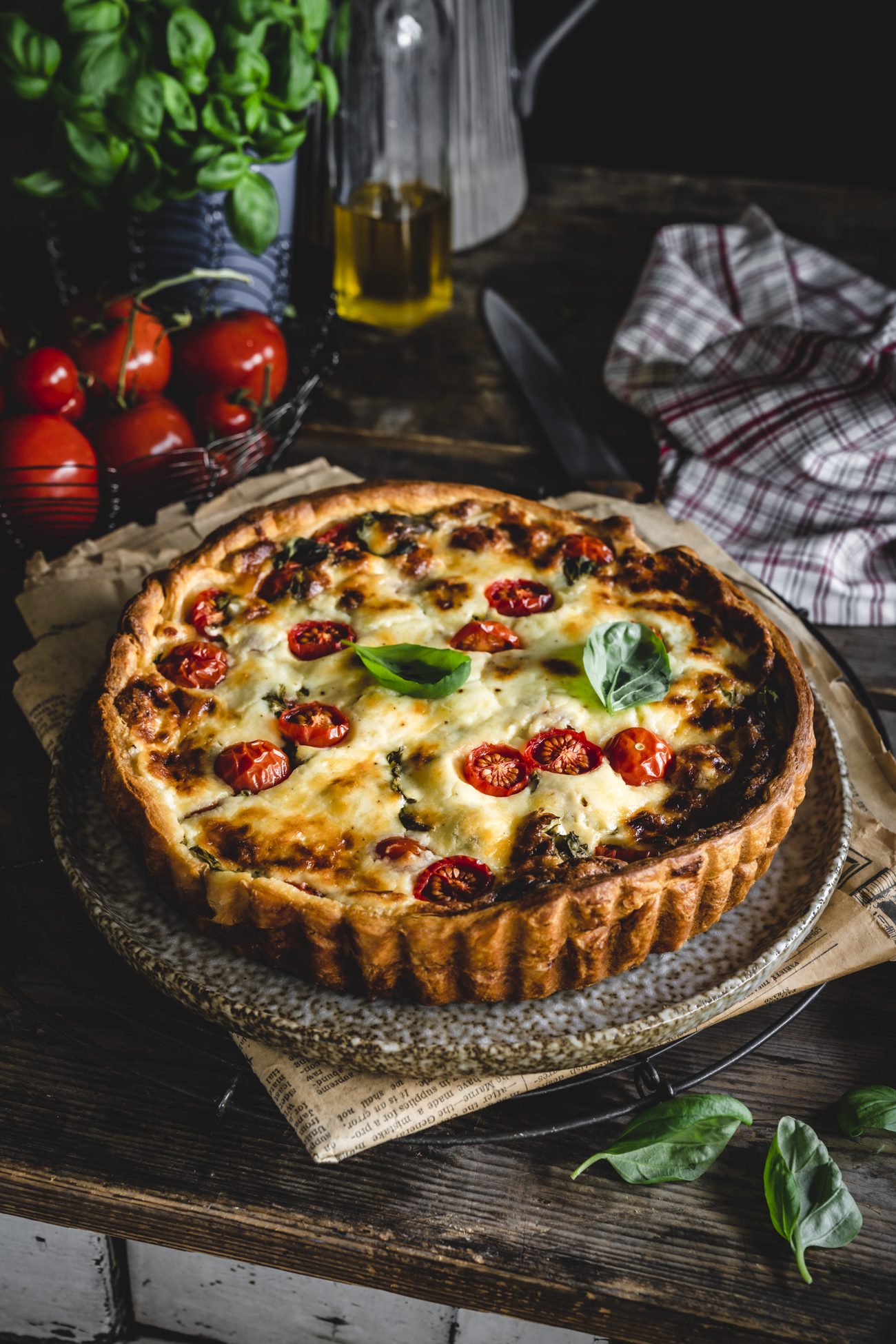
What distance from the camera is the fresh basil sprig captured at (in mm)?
1921

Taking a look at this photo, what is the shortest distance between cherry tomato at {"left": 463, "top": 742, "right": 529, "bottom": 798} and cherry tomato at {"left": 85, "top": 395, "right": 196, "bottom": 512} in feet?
4.28

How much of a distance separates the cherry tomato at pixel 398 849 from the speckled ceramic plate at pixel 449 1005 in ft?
→ 0.81

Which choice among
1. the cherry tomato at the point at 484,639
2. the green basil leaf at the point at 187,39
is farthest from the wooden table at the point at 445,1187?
the green basil leaf at the point at 187,39

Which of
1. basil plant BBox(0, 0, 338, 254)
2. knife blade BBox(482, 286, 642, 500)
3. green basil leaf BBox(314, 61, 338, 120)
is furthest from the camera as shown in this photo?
knife blade BBox(482, 286, 642, 500)

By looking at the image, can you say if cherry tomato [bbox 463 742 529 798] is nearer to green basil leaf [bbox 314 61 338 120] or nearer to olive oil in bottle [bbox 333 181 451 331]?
green basil leaf [bbox 314 61 338 120]

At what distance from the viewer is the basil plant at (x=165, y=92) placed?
284 centimetres

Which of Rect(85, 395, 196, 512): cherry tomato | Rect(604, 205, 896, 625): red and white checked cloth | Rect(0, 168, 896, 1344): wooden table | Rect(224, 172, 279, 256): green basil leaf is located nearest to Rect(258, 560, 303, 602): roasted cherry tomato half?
Rect(85, 395, 196, 512): cherry tomato

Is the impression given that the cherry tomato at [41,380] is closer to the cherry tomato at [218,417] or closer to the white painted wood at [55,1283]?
the cherry tomato at [218,417]

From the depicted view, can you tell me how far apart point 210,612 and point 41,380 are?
0.89 m

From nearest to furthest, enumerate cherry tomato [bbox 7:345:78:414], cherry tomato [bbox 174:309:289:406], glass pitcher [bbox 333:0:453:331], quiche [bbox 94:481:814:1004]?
1. quiche [bbox 94:481:814:1004]
2. cherry tomato [bbox 7:345:78:414]
3. cherry tomato [bbox 174:309:289:406]
4. glass pitcher [bbox 333:0:453:331]

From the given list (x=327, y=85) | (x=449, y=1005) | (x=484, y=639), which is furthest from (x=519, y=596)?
(x=327, y=85)

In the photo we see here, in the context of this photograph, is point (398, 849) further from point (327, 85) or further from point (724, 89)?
point (724, 89)

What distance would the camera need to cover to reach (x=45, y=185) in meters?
3.05

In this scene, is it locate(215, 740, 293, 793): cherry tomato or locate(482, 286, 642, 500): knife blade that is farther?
locate(482, 286, 642, 500): knife blade
